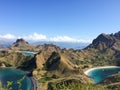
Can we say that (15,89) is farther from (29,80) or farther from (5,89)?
(5,89)

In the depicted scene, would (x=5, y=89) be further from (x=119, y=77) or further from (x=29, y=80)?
(x=29, y=80)

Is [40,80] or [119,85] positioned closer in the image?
[119,85]

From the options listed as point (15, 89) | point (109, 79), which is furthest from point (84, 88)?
point (109, 79)

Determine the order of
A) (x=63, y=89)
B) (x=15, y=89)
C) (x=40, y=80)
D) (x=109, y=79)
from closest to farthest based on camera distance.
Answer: (x=63, y=89), (x=15, y=89), (x=109, y=79), (x=40, y=80)

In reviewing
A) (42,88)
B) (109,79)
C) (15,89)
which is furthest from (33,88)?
(109,79)

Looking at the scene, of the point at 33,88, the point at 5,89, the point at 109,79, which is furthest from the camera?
the point at 33,88

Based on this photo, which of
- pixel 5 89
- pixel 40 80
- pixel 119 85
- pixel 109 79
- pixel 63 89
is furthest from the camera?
pixel 40 80

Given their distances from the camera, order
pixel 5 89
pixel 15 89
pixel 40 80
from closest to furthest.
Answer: pixel 5 89
pixel 15 89
pixel 40 80

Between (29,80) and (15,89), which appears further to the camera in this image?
(29,80)

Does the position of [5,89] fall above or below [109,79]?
above
